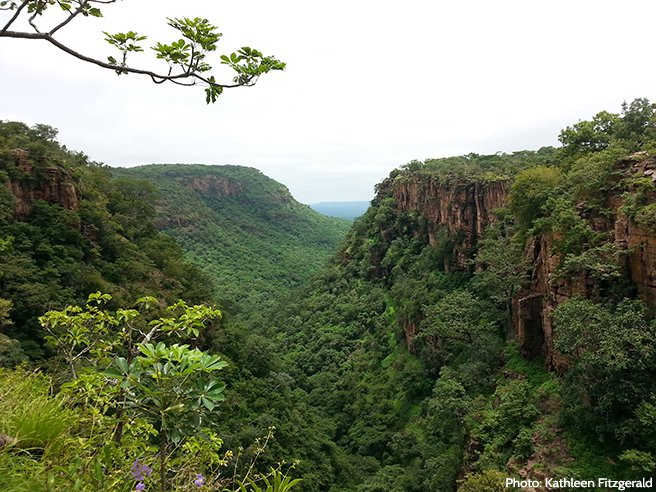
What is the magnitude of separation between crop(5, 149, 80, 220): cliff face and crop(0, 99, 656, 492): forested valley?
4.4 inches

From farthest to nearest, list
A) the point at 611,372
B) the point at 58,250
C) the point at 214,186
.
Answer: the point at 214,186
the point at 58,250
the point at 611,372

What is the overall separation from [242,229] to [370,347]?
54347 mm

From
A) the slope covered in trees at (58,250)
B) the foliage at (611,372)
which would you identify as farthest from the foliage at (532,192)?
A: the slope covered in trees at (58,250)

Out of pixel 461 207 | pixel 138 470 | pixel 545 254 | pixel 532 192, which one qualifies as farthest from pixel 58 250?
pixel 461 207

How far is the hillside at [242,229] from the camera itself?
57125mm

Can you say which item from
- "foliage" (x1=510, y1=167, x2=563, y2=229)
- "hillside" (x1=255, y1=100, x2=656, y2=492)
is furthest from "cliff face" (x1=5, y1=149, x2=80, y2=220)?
"foliage" (x1=510, y1=167, x2=563, y2=229)

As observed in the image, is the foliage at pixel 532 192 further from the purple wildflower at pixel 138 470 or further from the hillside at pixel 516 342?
the purple wildflower at pixel 138 470

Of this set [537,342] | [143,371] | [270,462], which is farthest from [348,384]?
[143,371]

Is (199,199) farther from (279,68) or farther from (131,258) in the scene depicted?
(279,68)

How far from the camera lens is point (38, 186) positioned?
2047 cm

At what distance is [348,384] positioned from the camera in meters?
28.9

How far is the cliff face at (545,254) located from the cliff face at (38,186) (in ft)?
84.2

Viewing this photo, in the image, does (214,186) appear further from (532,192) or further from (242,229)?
(532,192)

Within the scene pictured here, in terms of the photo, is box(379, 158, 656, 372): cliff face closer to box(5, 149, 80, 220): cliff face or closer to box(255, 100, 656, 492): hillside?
box(255, 100, 656, 492): hillside
